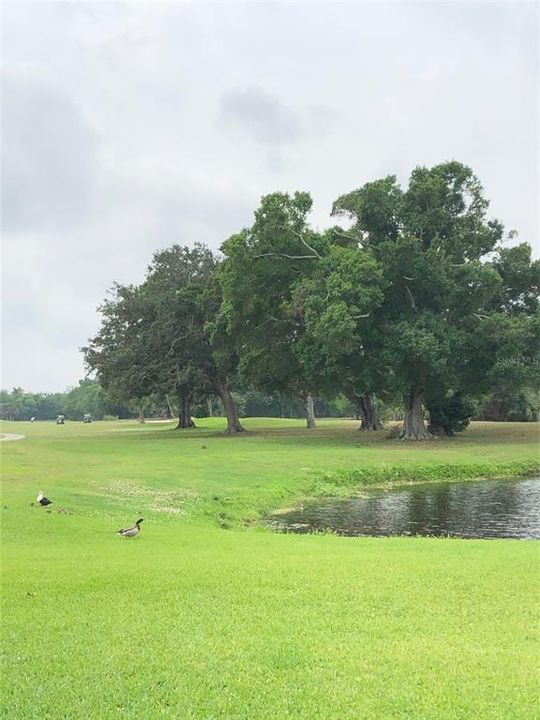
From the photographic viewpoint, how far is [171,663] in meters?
6.65

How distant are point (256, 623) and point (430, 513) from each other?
1438 cm

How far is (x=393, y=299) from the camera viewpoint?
45438 mm

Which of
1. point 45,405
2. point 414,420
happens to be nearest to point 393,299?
point 414,420

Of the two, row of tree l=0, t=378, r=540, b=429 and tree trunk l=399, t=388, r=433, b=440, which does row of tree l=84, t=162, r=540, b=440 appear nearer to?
tree trunk l=399, t=388, r=433, b=440

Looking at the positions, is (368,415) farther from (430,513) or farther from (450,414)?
(430,513)

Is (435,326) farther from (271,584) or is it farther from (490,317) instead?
(271,584)

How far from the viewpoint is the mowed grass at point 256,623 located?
586cm

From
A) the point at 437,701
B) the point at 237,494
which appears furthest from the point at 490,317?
the point at 437,701

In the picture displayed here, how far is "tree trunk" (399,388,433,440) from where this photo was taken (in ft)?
148

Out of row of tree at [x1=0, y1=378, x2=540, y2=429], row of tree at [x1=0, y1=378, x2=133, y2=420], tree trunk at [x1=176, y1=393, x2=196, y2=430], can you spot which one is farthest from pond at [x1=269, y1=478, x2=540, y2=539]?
row of tree at [x1=0, y1=378, x2=133, y2=420]

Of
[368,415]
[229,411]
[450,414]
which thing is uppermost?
[229,411]

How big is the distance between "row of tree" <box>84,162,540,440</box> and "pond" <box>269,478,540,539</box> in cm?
1410

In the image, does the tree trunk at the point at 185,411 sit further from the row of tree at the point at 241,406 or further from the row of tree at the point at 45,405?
the row of tree at the point at 45,405

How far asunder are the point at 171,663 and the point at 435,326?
3654 centimetres
